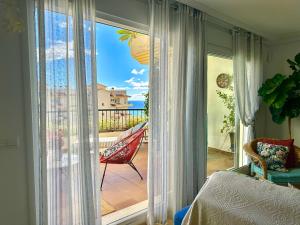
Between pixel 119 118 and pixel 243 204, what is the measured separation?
4.80 m

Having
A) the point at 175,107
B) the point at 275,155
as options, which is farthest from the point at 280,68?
the point at 175,107

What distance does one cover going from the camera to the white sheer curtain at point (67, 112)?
5.58 feet

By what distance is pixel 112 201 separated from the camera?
114 inches

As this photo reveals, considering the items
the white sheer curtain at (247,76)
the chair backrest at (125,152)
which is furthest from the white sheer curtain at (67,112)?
the white sheer curtain at (247,76)

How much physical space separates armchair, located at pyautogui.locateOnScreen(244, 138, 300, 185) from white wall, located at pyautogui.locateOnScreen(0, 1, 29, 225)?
8.61ft

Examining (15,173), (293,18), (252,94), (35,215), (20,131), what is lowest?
(35,215)

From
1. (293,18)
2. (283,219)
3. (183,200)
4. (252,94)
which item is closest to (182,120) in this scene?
(183,200)

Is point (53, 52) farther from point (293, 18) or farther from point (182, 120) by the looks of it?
point (293, 18)

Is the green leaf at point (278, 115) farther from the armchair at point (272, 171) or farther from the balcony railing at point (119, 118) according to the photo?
the balcony railing at point (119, 118)

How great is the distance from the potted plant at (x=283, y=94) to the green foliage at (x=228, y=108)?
20.4 inches

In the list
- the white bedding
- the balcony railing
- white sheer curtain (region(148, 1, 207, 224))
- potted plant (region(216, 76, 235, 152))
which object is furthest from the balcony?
the white bedding

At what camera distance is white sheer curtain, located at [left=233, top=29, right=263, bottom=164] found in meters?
3.68

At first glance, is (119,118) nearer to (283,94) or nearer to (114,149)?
(114,149)

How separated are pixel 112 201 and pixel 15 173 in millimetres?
1506
